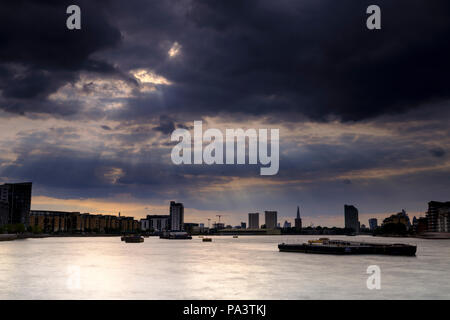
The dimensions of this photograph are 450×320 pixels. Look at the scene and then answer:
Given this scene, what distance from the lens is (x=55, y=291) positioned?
45844 mm

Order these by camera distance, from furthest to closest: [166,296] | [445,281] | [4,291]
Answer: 1. [445,281]
2. [4,291]
3. [166,296]

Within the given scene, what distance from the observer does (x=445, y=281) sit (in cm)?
5862

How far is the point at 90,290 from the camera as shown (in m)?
46.1
